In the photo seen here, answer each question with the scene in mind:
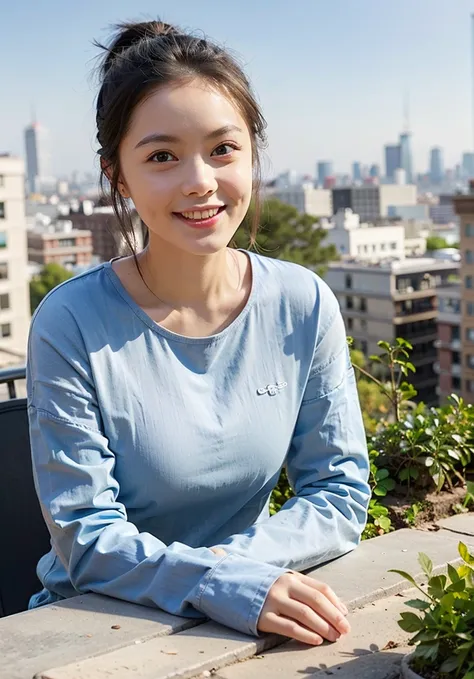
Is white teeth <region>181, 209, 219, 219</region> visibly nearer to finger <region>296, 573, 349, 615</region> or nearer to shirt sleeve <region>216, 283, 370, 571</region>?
shirt sleeve <region>216, 283, 370, 571</region>

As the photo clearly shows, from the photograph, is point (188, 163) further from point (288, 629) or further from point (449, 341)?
point (449, 341)

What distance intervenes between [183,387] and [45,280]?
168 ft

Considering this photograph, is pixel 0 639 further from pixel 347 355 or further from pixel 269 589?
pixel 347 355

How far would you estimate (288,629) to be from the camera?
42.4 inches

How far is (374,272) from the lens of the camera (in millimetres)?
43125

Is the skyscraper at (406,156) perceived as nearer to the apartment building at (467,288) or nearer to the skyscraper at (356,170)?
the skyscraper at (356,170)

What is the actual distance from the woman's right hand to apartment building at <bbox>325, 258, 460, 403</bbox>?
135ft

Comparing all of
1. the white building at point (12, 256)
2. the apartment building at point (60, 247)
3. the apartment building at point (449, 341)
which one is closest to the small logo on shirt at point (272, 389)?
the white building at point (12, 256)

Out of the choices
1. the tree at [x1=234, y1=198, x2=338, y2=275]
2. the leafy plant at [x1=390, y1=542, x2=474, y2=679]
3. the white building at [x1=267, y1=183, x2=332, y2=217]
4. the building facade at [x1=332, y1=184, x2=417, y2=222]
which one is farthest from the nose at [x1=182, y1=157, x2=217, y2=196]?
the building facade at [x1=332, y1=184, x2=417, y2=222]

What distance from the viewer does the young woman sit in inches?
48.1

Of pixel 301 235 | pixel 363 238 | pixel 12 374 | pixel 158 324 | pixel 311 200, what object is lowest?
pixel 12 374

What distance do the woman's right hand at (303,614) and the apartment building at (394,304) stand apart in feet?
135

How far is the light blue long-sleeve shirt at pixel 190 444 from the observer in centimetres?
120

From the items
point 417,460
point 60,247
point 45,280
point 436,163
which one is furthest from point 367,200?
point 417,460
